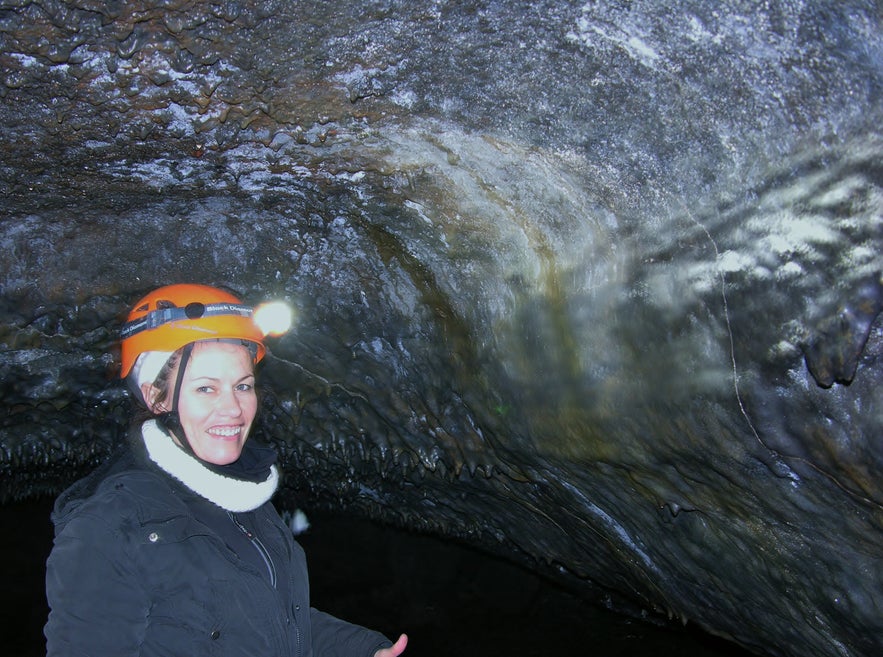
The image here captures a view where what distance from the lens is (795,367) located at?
2.23 metres

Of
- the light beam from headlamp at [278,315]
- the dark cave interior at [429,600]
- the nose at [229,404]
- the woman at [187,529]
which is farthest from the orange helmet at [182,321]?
the dark cave interior at [429,600]

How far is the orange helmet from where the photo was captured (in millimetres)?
2532

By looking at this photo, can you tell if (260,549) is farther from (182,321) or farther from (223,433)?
(182,321)

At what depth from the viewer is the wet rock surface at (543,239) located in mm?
2086

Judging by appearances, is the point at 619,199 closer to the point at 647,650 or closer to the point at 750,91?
the point at 750,91

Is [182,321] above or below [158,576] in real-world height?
above

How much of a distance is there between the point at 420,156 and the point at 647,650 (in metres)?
3.71

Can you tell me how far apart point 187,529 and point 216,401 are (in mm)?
437

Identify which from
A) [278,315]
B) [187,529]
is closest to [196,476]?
[187,529]

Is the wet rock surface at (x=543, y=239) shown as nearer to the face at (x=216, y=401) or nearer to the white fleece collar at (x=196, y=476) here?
the face at (x=216, y=401)

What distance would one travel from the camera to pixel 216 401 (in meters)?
2.42

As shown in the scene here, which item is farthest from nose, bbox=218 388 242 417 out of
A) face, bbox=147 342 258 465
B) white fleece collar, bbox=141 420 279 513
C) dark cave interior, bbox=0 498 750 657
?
dark cave interior, bbox=0 498 750 657

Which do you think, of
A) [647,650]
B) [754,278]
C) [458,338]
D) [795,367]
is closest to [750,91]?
[754,278]

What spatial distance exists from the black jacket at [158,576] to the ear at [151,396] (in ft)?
0.60
